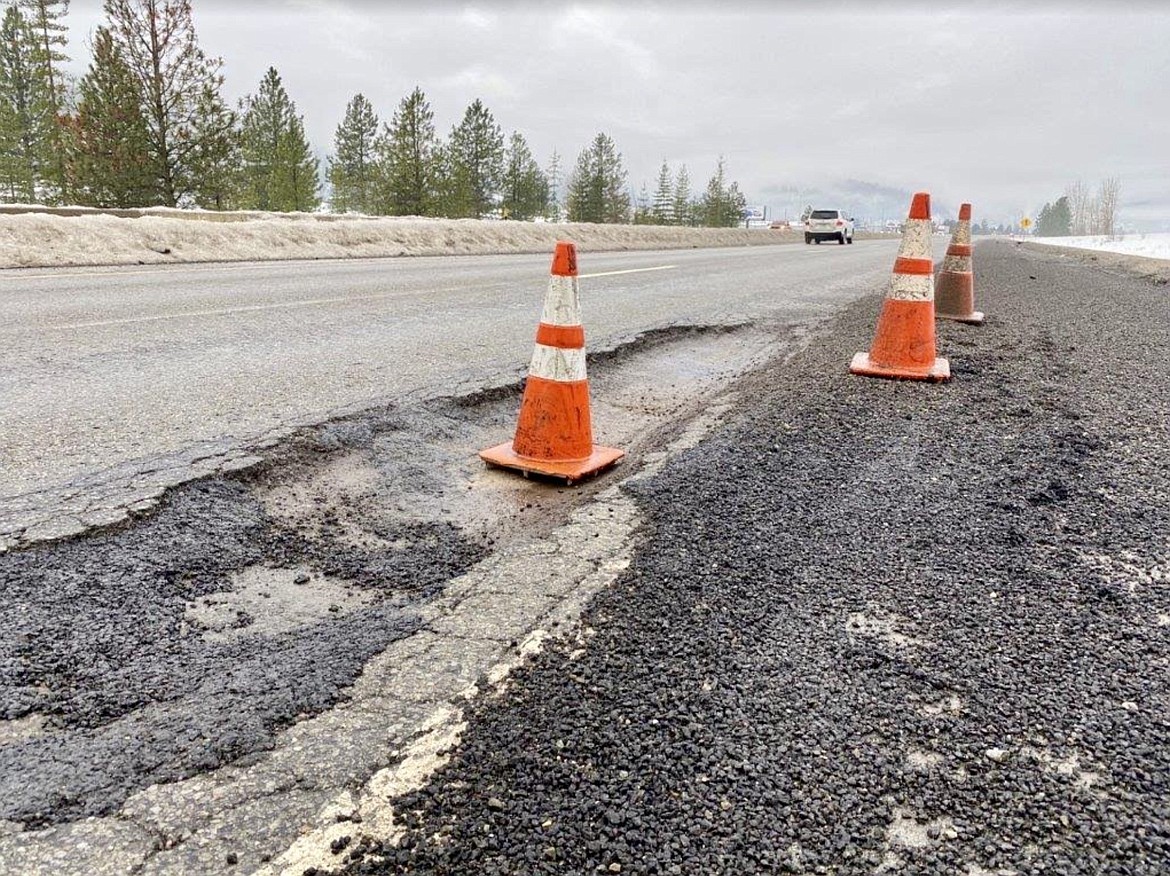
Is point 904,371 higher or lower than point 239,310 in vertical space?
lower

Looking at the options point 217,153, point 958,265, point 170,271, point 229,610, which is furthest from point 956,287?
point 217,153

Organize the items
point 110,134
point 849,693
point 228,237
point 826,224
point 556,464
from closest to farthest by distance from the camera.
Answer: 1. point 849,693
2. point 556,464
3. point 228,237
4. point 110,134
5. point 826,224

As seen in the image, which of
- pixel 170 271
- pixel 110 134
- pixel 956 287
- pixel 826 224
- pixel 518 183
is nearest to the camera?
pixel 956 287

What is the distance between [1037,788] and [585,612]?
1.03 metres

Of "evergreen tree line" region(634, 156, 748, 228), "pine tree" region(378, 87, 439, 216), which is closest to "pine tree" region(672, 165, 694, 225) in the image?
"evergreen tree line" region(634, 156, 748, 228)

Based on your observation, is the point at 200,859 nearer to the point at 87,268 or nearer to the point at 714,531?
the point at 714,531

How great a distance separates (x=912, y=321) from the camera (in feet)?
15.8

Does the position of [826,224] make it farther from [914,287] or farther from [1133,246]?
[914,287]

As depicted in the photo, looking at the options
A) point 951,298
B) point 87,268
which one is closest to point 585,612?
point 951,298

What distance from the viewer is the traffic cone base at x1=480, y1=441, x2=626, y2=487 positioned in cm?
330

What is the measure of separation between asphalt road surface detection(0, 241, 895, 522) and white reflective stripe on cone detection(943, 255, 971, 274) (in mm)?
1606

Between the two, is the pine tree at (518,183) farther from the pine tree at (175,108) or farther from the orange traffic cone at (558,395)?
the orange traffic cone at (558,395)

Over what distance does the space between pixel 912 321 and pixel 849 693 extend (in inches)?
147

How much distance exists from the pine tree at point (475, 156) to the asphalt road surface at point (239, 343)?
48393 millimetres
